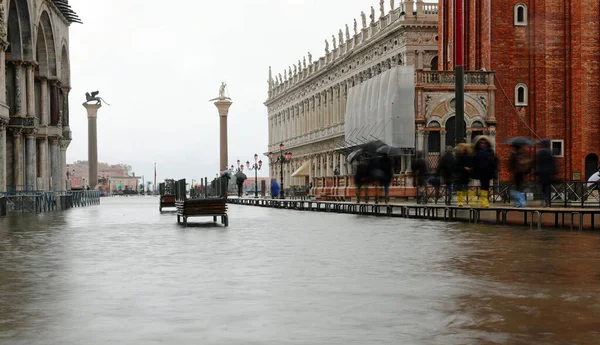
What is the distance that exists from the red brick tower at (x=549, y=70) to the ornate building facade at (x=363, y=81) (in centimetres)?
179

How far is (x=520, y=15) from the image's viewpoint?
5303 cm

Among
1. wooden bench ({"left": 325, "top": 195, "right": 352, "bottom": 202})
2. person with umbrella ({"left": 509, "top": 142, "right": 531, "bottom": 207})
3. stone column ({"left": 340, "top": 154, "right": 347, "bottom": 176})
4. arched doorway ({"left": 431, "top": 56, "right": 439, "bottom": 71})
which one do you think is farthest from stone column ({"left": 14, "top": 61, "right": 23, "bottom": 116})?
stone column ({"left": 340, "top": 154, "right": 347, "bottom": 176})

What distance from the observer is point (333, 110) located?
90.2 metres

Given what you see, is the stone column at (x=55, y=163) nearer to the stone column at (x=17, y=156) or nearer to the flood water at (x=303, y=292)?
the stone column at (x=17, y=156)

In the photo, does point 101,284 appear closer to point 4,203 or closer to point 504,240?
point 504,240

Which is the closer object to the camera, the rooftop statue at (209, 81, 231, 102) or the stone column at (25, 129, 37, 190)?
the stone column at (25, 129, 37, 190)

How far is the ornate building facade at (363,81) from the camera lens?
5206cm

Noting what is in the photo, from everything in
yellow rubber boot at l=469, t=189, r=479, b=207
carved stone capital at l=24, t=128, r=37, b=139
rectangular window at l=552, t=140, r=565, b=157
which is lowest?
yellow rubber boot at l=469, t=189, r=479, b=207

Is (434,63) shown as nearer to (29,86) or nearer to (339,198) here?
(339,198)

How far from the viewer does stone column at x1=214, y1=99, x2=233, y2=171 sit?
11319 centimetres

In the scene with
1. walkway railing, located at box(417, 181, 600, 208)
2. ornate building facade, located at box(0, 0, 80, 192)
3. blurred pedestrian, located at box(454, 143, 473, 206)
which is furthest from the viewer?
ornate building facade, located at box(0, 0, 80, 192)

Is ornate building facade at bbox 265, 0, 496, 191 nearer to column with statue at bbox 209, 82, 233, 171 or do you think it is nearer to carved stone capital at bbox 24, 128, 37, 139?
column with statue at bbox 209, 82, 233, 171

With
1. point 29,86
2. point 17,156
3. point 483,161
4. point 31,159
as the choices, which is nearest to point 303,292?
point 483,161

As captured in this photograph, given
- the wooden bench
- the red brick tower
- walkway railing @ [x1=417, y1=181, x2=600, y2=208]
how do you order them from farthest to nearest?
the red brick tower, the wooden bench, walkway railing @ [x1=417, y1=181, x2=600, y2=208]
